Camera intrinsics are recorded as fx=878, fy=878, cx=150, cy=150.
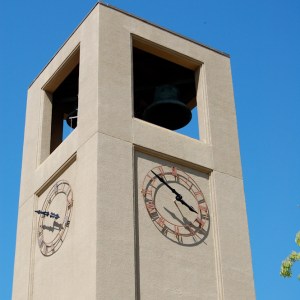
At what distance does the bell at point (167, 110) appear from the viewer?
59.9 feet

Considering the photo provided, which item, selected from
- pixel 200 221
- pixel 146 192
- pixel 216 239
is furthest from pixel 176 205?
pixel 216 239

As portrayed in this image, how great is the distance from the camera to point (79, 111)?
56.3 ft

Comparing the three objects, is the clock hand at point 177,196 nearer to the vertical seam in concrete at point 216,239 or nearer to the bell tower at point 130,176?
the bell tower at point 130,176

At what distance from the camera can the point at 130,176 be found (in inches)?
631

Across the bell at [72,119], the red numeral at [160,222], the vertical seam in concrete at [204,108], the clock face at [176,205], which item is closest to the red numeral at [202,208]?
the clock face at [176,205]

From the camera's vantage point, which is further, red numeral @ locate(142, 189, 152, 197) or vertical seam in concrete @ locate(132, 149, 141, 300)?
red numeral @ locate(142, 189, 152, 197)

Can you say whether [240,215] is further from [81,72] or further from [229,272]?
[81,72]

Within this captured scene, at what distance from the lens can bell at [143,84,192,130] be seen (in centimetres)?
1825

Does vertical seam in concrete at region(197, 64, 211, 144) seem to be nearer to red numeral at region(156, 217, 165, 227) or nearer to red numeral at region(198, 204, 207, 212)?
red numeral at region(198, 204, 207, 212)

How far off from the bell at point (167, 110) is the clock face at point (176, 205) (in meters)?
1.80

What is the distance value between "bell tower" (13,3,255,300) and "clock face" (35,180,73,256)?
0.02 meters

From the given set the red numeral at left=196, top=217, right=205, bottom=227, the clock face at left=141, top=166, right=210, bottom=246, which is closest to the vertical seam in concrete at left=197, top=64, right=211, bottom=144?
the clock face at left=141, top=166, right=210, bottom=246

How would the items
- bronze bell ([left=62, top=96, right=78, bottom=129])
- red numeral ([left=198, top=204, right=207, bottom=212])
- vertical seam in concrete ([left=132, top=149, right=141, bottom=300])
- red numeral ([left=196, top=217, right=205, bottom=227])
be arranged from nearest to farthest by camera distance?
vertical seam in concrete ([left=132, top=149, right=141, bottom=300]) → red numeral ([left=196, top=217, right=205, bottom=227]) → red numeral ([left=198, top=204, right=207, bottom=212]) → bronze bell ([left=62, top=96, right=78, bottom=129])

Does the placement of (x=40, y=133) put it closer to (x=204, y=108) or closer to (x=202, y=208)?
(x=204, y=108)
